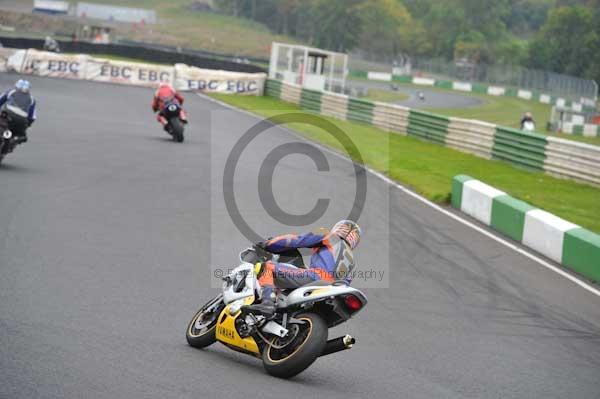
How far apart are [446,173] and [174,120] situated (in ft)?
21.4

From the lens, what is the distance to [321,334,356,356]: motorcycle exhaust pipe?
6.25m

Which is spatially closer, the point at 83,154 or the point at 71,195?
the point at 71,195

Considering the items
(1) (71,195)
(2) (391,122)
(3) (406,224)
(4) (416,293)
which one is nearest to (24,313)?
(4) (416,293)

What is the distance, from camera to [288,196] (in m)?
15.7

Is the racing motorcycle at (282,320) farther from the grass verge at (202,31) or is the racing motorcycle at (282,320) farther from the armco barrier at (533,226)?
the grass verge at (202,31)

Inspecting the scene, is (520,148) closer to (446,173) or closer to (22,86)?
(446,173)

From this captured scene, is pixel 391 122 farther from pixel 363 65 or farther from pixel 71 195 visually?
pixel 363 65

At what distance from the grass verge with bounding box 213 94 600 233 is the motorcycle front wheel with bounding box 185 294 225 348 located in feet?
31.1

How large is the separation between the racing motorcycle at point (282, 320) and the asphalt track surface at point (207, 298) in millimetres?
172

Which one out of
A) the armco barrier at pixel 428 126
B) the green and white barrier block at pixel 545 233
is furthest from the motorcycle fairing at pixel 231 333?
the armco barrier at pixel 428 126

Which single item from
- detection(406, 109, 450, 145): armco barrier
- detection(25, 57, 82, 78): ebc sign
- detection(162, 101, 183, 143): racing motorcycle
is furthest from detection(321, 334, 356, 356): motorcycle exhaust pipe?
detection(25, 57, 82, 78): ebc sign

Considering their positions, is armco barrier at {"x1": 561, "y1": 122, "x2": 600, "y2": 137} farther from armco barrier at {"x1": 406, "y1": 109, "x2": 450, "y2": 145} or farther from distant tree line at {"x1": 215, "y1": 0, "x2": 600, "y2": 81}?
distant tree line at {"x1": 215, "y1": 0, "x2": 600, "y2": 81}

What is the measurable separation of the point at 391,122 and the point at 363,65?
5596 centimetres

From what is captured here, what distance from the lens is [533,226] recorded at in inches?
543
